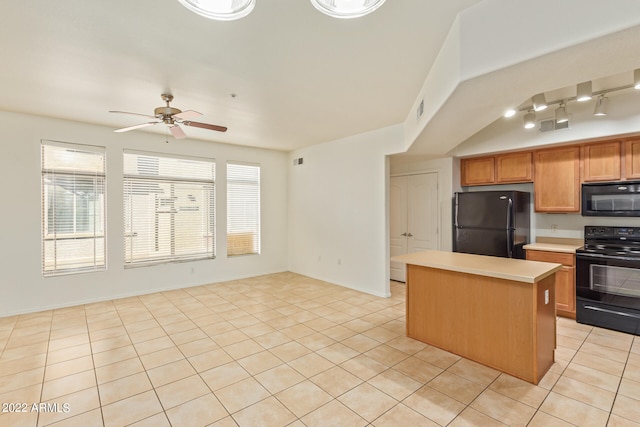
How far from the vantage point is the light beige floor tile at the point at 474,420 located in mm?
1983

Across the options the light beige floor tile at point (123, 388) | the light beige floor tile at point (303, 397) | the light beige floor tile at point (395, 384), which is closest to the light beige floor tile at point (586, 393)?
the light beige floor tile at point (395, 384)

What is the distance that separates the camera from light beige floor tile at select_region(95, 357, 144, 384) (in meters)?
2.59

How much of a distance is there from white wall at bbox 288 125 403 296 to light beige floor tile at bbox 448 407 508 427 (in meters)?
2.81

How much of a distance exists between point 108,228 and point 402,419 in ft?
16.3

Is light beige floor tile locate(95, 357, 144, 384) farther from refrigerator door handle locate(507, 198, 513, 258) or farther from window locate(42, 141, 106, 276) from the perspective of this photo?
refrigerator door handle locate(507, 198, 513, 258)

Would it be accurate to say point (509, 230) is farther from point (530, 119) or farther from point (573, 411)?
point (573, 411)

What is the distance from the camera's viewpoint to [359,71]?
284cm

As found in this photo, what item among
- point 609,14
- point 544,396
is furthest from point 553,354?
point 609,14

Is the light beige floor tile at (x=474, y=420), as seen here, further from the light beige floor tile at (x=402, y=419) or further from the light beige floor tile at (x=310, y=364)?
the light beige floor tile at (x=310, y=364)

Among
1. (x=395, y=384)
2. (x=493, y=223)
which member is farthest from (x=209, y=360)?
(x=493, y=223)

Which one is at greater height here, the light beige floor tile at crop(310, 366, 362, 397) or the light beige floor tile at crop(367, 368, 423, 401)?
the light beige floor tile at crop(367, 368, 423, 401)

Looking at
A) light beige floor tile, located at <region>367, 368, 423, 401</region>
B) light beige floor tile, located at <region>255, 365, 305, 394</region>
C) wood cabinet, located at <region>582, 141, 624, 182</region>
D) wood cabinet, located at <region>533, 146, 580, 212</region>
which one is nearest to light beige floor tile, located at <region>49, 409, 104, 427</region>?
light beige floor tile, located at <region>255, 365, 305, 394</region>

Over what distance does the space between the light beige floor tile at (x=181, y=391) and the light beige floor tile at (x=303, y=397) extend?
642 mm

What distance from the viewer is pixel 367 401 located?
224 centimetres
